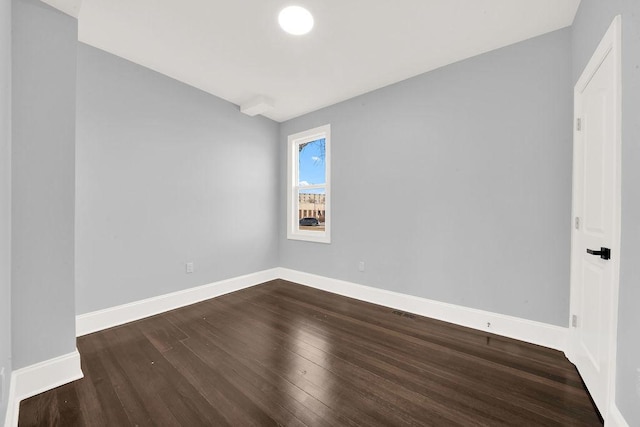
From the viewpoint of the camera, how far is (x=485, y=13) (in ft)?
Answer: 6.38

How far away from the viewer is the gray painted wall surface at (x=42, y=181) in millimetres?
1578

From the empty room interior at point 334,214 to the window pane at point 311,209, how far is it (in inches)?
10.6

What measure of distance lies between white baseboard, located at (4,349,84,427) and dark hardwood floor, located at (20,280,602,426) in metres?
0.06

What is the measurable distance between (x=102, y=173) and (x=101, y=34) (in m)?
1.24

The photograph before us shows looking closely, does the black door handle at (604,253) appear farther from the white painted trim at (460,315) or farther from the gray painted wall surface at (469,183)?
the white painted trim at (460,315)

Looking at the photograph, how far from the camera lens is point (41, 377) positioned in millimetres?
1634

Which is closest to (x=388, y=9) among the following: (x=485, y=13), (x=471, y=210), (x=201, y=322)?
(x=485, y=13)

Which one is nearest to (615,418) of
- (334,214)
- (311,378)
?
(311,378)

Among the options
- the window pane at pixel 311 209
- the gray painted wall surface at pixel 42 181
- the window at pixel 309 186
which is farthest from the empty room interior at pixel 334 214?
the window pane at pixel 311 209

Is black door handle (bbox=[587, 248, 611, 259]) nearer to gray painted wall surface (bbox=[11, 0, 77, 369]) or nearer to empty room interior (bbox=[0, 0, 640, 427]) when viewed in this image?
empty room interior (bbox=[0, 0, 640, 427])

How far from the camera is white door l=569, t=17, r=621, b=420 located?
1286mm
